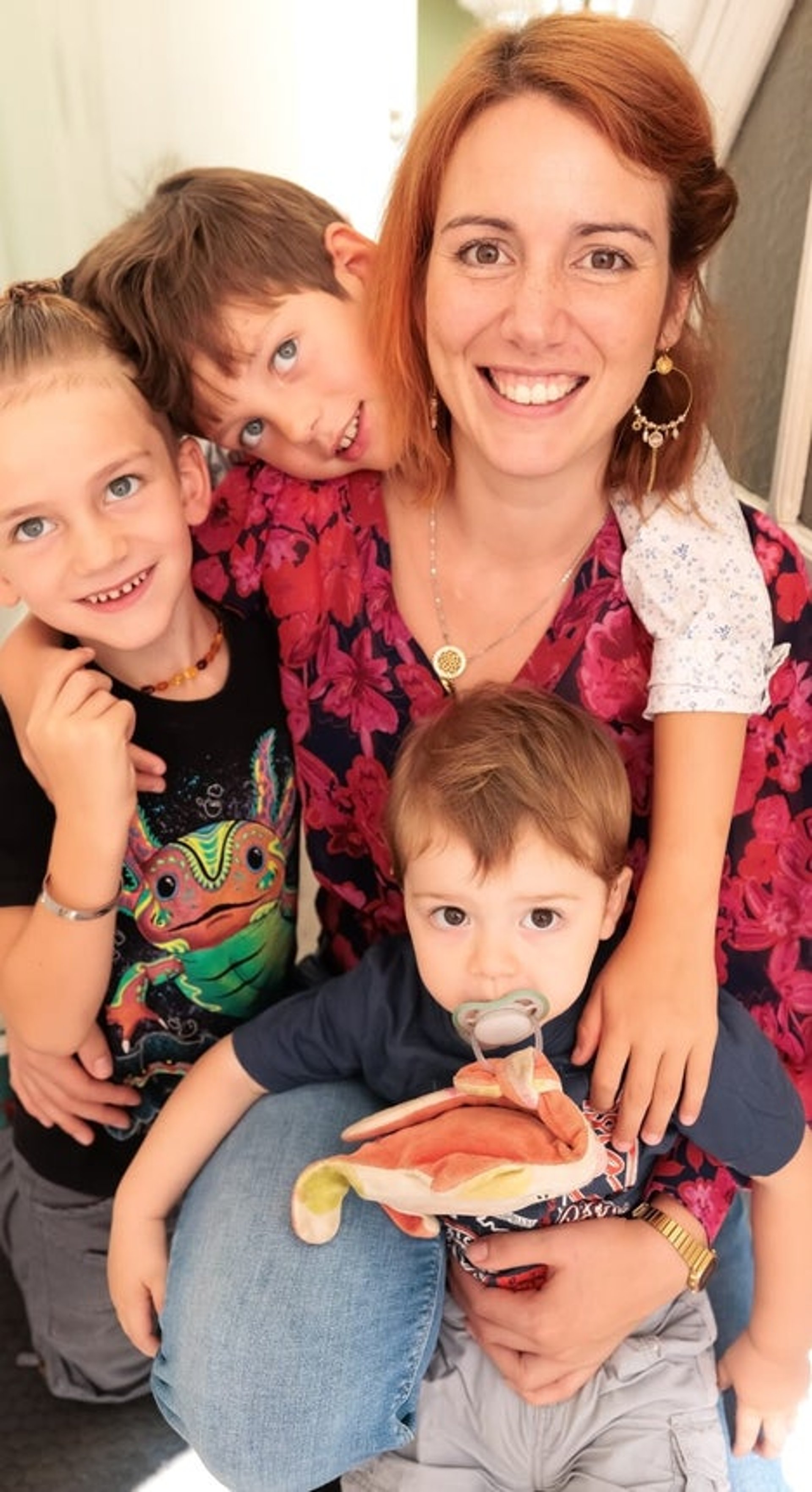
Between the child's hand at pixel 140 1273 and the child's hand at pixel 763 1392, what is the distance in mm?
579

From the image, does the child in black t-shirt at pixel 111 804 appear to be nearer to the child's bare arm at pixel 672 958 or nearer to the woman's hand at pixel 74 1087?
the woman's hand at pixel 74 1087

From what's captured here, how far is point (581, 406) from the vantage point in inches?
39.9

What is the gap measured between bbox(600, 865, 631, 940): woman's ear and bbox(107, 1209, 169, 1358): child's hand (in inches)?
22.0

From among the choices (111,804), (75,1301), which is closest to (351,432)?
(111,804)

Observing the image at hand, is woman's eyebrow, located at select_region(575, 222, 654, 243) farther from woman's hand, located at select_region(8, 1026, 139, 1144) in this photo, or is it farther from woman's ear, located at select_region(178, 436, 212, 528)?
woman's hand, located at select_region(8, 1026, 139, 1144)

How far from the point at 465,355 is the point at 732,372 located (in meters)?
0.32

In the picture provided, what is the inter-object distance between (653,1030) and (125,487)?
685 mm

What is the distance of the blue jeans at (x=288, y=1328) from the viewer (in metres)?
1.05

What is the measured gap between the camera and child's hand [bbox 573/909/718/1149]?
978 mm

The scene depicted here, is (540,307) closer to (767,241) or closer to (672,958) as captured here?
(672,958)

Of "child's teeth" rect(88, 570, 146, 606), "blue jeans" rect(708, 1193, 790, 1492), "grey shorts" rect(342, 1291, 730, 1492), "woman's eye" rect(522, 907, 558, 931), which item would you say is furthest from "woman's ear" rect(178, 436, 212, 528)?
"blue jeans" rect(708, 1193, 790, 1492)

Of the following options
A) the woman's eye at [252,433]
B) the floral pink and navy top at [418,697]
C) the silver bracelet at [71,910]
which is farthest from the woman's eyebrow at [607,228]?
the silver bracelet at [71,910]

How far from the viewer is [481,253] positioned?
101 centimetres

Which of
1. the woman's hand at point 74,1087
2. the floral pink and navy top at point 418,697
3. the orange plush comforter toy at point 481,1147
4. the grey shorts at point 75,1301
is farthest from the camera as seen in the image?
the grey shorts at point 75,1301
